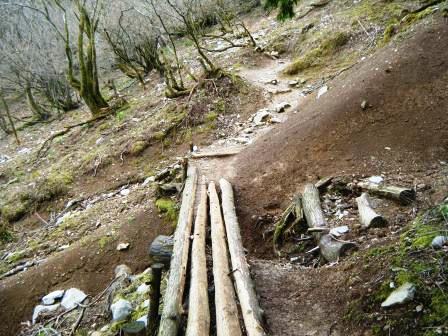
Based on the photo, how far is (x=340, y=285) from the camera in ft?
10.5

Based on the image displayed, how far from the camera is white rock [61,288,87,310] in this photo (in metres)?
5.37

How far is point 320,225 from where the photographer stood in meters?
4.30

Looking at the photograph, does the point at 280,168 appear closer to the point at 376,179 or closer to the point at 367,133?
the point at 367,133

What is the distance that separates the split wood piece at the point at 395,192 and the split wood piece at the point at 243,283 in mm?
1785

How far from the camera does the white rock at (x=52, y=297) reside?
559 cm

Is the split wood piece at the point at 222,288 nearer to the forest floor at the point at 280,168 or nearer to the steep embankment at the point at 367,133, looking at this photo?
the forest floor at the point at 280,168

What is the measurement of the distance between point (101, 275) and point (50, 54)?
13645 millimetres

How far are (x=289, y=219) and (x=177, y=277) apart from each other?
1963 millimetres

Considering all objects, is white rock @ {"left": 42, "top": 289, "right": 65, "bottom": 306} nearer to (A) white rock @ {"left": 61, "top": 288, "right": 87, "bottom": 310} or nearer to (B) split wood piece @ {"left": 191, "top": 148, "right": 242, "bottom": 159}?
(A) white rock @ {"left": 61, "top": 288, "right": 87, "bottom": 310}

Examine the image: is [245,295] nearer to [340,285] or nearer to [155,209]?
[340,285]

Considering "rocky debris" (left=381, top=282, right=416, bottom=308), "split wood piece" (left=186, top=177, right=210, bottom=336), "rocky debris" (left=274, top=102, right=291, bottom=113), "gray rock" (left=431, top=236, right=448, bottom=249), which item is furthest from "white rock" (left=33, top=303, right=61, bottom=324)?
"rocky debris" (left=274, top=102, right=291, bottom=113)

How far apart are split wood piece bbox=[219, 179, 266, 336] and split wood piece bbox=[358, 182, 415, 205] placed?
1.78 m

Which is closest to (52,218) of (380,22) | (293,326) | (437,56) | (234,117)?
(234,117)

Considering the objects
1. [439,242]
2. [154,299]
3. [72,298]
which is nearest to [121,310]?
[154,299]
